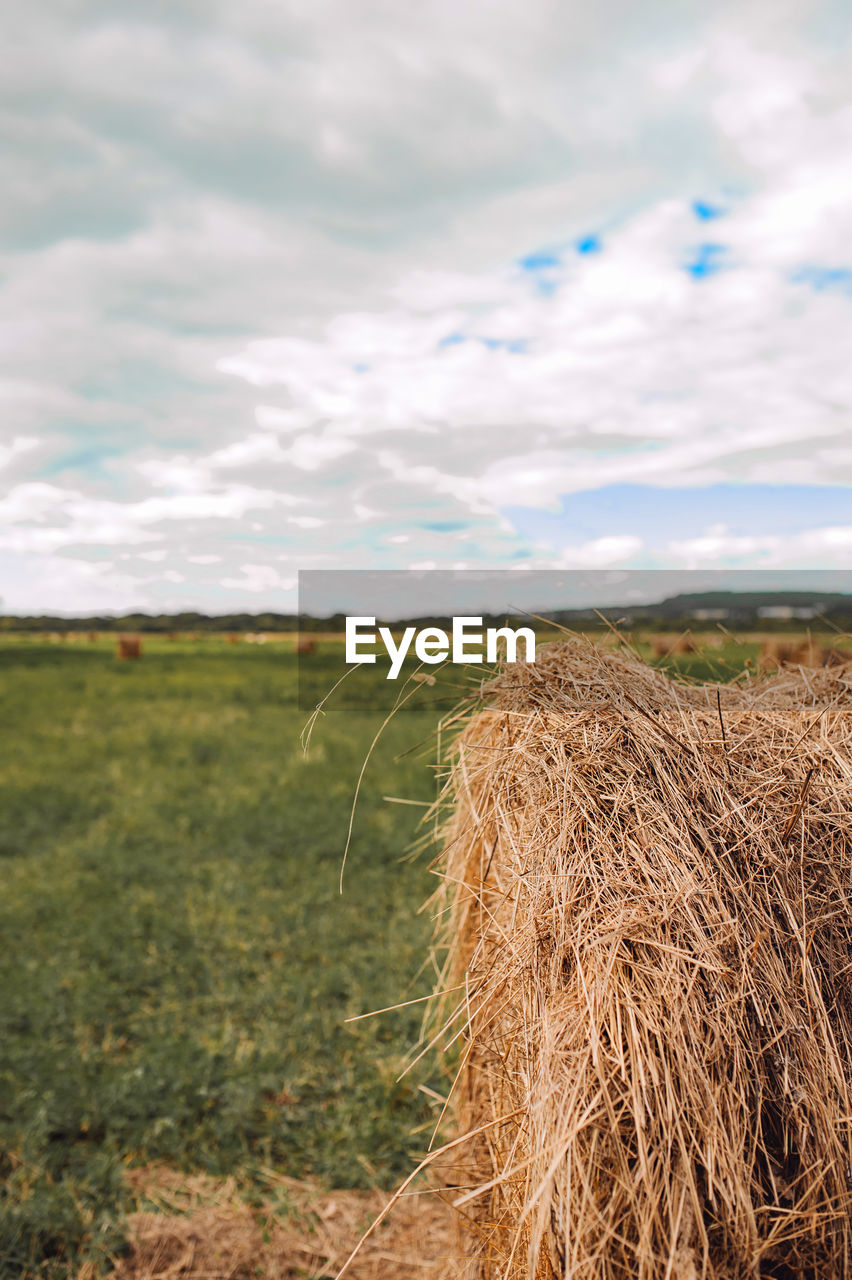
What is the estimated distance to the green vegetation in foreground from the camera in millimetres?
4469

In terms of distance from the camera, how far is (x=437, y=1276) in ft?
11.5

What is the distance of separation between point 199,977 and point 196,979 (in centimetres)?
3

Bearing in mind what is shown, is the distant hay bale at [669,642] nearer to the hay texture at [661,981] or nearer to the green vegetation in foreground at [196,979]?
the hay texture at [661,981]

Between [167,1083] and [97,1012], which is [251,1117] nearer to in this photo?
[167,1083]

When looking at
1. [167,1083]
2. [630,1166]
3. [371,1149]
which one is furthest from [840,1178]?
[167,1083]

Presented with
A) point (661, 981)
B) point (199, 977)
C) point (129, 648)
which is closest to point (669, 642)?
point (661, 981)

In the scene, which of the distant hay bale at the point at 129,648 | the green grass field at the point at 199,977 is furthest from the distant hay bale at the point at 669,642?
the distant hay bale at the point at 129,648

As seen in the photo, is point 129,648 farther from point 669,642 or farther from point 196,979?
point 669,642

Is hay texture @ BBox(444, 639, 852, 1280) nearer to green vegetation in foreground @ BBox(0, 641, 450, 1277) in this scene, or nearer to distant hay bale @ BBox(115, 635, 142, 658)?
green vegetation in foreground @ BBox(0, 641, 450, 1277)

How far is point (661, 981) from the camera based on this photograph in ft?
6.43

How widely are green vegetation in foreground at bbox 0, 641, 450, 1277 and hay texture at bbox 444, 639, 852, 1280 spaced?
2.22ft

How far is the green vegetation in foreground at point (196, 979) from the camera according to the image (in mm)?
4469

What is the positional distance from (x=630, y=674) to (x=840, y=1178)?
145 centimetres

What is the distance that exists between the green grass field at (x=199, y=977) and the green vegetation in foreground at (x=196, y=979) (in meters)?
0.02
